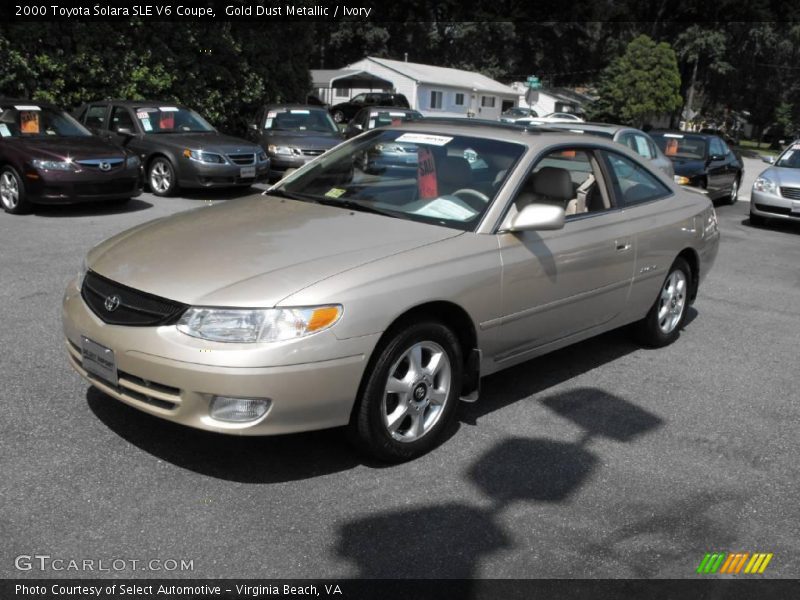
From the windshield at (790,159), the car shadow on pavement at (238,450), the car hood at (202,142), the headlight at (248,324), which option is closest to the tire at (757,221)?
the windshield at (790,159)

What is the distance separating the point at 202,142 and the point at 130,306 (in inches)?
385

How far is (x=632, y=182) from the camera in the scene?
17.9ft

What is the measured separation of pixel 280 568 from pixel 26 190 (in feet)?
28.9

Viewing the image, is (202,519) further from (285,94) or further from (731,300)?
(285,94)

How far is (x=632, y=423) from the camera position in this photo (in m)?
4.53

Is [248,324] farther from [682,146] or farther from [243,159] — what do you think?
[682,146]

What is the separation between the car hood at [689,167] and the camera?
48.3ft

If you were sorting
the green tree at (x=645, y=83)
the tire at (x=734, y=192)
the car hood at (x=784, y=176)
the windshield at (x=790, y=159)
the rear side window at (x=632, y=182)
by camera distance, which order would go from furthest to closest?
the green tree at (x=645, y=83)
the tire at (x=734, y=192)
the windshield at (x=790, y=159)
the car hood at (x=784, y=176)
the rear side window at (x=632, y=182)

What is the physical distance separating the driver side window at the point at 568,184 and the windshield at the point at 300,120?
11.1 metres

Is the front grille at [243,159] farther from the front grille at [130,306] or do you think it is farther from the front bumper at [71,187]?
the front grille at [130,306]

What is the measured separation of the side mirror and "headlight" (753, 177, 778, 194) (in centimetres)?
1040

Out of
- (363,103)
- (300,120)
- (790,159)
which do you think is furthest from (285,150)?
(363,103)

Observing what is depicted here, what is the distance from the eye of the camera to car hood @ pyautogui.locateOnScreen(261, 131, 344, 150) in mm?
14672

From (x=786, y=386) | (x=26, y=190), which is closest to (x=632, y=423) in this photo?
(x=786, y=386)
